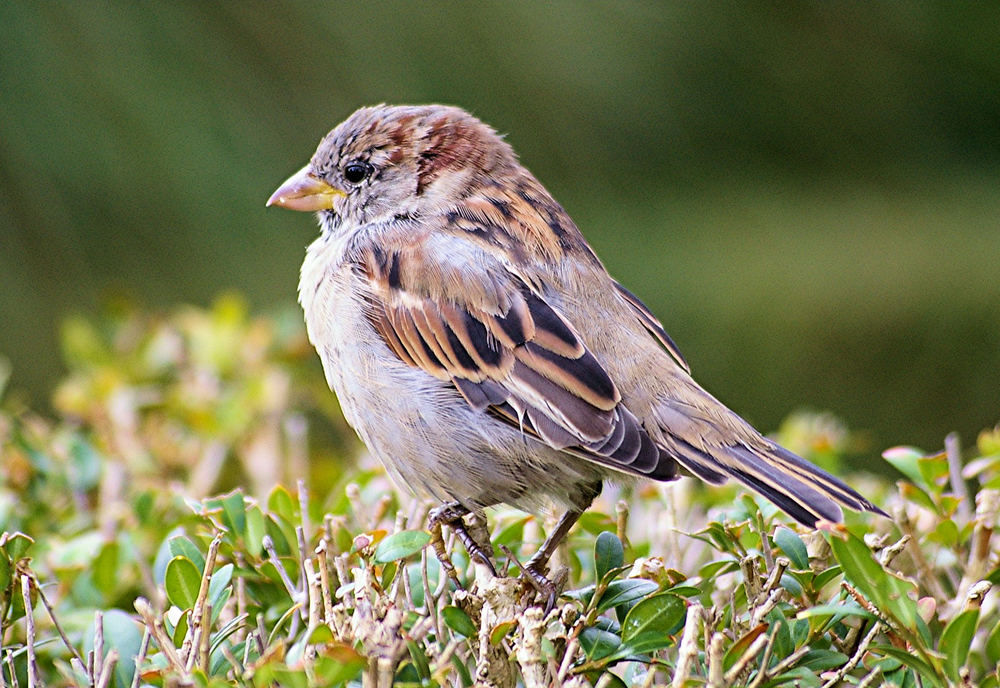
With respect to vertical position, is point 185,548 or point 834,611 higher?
point 834,611

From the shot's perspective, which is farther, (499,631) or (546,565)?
(546,565)

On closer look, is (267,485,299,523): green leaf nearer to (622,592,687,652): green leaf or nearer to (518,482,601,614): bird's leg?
(518,482,601,614): bird's leg

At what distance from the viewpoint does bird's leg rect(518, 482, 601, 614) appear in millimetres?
1446

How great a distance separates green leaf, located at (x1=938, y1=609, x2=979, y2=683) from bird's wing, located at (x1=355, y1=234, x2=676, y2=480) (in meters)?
0.58

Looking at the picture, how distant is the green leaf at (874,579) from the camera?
114 cm

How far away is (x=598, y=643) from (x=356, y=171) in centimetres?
121

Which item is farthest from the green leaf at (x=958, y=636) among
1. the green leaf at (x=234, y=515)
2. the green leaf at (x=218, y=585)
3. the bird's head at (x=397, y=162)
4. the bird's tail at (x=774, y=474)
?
the bird's head at (x=397, y=162)

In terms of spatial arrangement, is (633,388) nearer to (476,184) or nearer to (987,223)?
(476,184)

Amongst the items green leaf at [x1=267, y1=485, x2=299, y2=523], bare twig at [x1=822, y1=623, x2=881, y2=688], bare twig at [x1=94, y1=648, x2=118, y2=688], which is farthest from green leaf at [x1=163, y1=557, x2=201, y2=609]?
bare twig at [x1=822, y1=623, x2=881, y2=688]

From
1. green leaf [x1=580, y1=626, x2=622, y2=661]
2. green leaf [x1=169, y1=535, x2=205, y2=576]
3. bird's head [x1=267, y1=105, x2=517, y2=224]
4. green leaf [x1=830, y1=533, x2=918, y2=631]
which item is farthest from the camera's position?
bird's head [x1=267, y1=105, x2=517, y2=224]

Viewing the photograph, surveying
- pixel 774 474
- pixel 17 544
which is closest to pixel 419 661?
pixel 17 544

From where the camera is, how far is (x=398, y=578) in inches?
53.8

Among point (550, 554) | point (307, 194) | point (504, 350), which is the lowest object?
point (550, 554)

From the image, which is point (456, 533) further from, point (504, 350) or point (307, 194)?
point (307, 194)
